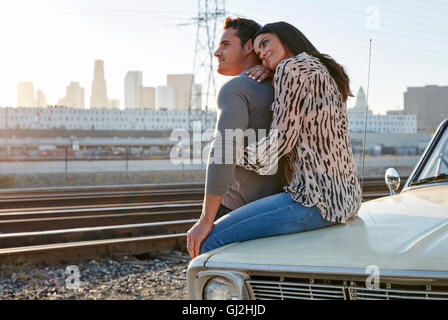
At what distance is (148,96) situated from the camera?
154m

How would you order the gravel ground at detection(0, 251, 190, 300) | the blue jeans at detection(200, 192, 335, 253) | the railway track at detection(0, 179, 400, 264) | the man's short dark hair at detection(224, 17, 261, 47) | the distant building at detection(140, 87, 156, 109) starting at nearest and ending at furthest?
the blue jeans at detection(200, 192, 335, 253)
the man's short dark hair at detection(224, 17, 261, 47)
the gravel ground at detection(0, 251, 190, 300)
the railway track at detection(0, 179, 400, 264)
the distant building at detection(140, 87, 156, 109)

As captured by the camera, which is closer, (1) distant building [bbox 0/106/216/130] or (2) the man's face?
(2) the man's face

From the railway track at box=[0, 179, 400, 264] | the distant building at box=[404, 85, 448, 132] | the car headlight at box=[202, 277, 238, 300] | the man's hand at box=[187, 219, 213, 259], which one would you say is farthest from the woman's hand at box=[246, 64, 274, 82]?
the railway track at box=[0, 179, 400, 264]

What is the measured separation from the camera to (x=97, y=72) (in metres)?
196

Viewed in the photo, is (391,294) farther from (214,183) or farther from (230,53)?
(230,53)

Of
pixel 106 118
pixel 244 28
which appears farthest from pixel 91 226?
pixel 106 118

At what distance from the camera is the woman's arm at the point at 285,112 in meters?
2.69

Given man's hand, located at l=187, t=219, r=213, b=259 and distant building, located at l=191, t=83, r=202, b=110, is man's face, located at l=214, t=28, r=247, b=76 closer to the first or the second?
man's hand, located at l=187, t=219, r=213, b=259

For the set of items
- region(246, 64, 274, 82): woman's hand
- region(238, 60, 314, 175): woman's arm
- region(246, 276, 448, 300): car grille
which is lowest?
region(246, 276, 448, 300): car grille

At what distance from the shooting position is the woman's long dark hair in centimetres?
288
